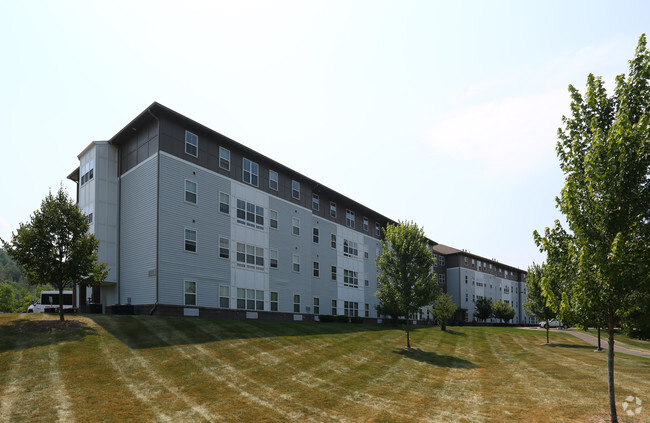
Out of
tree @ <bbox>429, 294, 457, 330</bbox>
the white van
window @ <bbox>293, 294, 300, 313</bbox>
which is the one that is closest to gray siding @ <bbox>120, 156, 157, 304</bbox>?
the white van

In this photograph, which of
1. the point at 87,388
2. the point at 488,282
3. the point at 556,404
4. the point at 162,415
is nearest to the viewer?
the point at 162,415

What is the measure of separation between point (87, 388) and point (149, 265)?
16.8m

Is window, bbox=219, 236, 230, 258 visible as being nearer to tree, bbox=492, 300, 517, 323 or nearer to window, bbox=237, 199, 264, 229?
window, bbox=237, 199, 264, 229

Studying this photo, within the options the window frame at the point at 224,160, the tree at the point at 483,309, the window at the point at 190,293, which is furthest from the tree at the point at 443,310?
the tree at the point at 483,309

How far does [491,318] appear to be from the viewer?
278 ft

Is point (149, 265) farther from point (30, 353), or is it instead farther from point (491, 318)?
point (491, 318)

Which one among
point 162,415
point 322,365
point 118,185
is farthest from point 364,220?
point 162,415

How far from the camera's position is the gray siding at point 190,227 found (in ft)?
92.8

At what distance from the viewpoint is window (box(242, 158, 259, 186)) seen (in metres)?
35.5

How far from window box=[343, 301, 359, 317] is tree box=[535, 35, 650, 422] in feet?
124

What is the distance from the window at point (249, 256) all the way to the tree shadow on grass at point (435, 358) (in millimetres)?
14096

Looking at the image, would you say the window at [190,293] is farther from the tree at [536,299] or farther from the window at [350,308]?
the tree at [536,299]

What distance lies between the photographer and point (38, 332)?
1878 centimetres

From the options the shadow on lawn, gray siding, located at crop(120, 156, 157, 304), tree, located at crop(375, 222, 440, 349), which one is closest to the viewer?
the shadow on lawn
